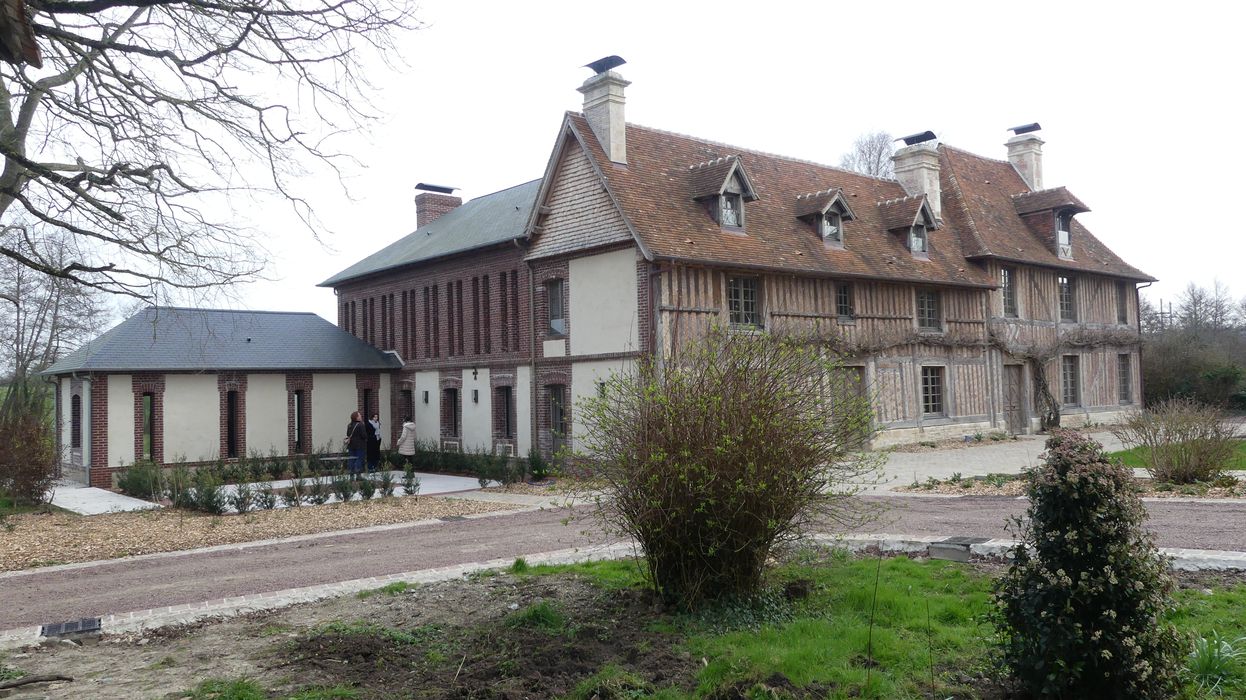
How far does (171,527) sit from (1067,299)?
25.4 meters

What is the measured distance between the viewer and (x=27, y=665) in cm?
593

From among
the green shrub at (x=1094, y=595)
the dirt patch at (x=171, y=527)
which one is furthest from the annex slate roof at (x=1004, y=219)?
the green shrub at (x=1094, y=595)

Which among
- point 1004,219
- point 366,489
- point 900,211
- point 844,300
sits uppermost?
point 1004,219

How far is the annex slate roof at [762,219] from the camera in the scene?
1917cm

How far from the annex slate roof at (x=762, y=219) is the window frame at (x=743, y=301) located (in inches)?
23.8

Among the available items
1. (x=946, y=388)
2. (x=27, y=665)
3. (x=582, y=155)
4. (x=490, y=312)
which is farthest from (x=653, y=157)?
(x=27, y=665)

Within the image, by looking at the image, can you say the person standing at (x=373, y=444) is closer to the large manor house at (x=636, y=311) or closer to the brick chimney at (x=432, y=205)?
the large manor house at (x=636, y=311)

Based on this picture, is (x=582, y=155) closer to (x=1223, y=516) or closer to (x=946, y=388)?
(x=946, y=388)

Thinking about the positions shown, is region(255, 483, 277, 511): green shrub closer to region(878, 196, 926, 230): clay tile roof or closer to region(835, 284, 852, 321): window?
region(835, 284, 852, 321): window

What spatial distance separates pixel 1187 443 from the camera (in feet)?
43.4

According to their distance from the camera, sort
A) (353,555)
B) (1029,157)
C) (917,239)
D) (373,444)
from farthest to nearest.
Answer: (1029,157) < (917,239) < (373,444) < (353,555)

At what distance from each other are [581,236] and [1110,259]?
1924 cm

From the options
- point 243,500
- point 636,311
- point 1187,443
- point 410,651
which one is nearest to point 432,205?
point 636,311

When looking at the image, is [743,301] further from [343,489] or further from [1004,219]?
[1004,219]
